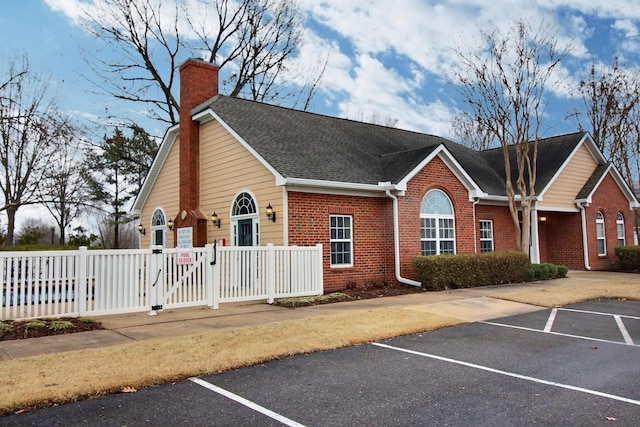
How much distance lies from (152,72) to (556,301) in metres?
25.2

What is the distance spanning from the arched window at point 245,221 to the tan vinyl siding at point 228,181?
0.22 meters

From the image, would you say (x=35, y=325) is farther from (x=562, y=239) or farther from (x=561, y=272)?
(x=562, y=239)

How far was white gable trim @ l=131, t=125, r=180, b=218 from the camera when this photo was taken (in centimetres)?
1856

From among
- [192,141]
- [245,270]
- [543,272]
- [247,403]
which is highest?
[192,141]

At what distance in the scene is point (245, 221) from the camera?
48.4 feet

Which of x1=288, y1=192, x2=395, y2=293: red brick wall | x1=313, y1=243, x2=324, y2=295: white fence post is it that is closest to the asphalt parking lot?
x1=313, y1=243, x2=324, y2=295: white fence post

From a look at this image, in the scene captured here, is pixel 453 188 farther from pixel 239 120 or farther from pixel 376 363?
pixel 376 363

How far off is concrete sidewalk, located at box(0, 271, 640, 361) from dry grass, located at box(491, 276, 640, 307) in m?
0.52

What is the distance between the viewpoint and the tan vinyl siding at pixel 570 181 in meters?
20.5

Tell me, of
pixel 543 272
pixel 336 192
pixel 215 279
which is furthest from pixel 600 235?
pixel 215 279

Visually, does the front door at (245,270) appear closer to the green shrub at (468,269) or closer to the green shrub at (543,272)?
the green shrub at (468,269)

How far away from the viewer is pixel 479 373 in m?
5.73

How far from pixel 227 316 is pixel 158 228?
36.1 ft

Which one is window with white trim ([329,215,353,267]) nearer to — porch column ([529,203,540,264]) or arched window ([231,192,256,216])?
arched window ([231,192,256,216])
